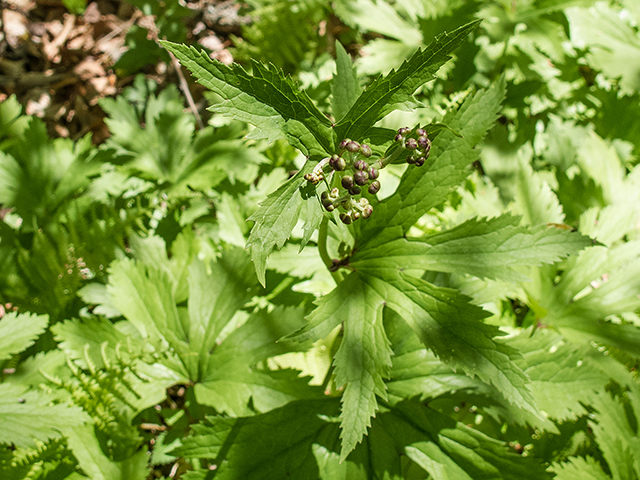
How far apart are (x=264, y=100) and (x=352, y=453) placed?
3.82 feet

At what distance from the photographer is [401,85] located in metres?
1.01

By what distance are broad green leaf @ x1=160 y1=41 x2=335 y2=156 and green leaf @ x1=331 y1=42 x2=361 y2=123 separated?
263 millimetres

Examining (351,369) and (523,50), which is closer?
(351,369)

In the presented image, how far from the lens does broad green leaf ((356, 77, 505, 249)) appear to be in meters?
1.39

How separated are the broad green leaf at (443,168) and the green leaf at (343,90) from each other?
28cm

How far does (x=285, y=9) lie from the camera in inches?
120

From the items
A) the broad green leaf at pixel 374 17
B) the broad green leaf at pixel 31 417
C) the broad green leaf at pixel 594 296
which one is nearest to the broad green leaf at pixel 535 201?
the broad green leaf at pixel 594 296

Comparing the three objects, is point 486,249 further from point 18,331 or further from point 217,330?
point 18,331

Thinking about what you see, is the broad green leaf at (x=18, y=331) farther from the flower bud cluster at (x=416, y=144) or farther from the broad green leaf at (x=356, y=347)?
the flower bud cluster at (x=416, y=144)

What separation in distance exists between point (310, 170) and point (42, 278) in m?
1.62

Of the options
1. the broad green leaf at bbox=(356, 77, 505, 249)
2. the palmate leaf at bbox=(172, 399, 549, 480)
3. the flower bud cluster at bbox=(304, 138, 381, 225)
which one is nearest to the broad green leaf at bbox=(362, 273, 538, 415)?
the broad green leaf at bbox=(356, 77, 505, 249)

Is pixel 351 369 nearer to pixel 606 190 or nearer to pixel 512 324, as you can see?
pixel 512 324

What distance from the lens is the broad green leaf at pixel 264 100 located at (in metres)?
0.93

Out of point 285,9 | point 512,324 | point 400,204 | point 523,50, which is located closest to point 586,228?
point 512,324
